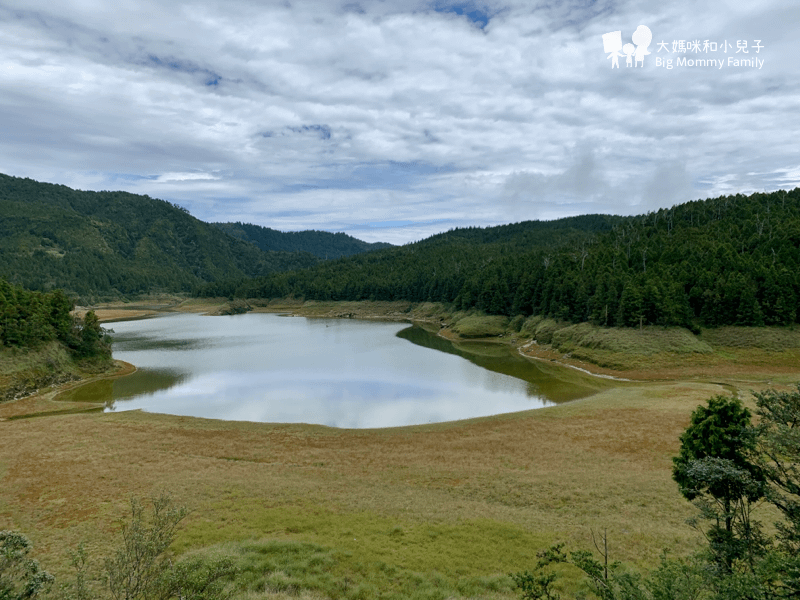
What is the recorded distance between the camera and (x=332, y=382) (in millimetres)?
57844

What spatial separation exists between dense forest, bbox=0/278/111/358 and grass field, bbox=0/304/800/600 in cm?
2174

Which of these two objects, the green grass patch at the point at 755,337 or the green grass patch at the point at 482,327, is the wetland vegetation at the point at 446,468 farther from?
the green grass patch at the point at 482,327

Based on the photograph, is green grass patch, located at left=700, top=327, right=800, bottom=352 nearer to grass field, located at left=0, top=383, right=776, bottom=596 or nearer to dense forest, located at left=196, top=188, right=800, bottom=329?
dense forest, located at left=196, top=188, right=800, bottom=329

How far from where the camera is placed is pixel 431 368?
68000 mm

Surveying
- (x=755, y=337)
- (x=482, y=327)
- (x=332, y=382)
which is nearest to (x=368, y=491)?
(x=332, y=382)

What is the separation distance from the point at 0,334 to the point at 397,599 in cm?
6291

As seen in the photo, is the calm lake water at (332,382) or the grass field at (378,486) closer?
the grass field at (378,486)

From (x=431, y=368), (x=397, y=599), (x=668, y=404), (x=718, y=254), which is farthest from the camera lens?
(x=718, y=254)

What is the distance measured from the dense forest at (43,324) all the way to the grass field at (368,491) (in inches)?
856

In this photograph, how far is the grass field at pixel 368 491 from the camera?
669 inches

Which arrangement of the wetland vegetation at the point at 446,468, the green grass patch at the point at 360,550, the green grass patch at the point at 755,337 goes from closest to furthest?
1. the green grass patch at the point at 360,550
2. the wetland vegetation at the point at 446,468
3. the green grass patch at the point at 755,337

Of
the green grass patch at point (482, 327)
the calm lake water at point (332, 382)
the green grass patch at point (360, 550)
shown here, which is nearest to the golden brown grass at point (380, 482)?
the green grass patch at point (360, 550)

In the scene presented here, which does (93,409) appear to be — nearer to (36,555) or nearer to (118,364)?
(118,364)

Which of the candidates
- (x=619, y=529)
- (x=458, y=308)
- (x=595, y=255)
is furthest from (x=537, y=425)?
(x=458, y=308)
